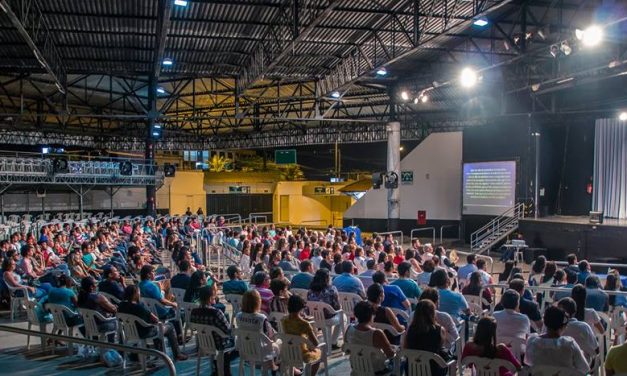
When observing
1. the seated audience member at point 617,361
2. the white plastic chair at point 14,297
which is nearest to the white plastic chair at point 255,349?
the seated audience member at point 617,361

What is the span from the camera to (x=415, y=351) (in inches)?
173

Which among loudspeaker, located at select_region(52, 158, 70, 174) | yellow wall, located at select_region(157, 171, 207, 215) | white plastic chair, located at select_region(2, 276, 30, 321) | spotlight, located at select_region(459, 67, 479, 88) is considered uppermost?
spotlight, located at select_region(459, 67, 479, 88)

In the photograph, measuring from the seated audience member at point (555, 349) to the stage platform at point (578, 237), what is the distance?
42.1 ft

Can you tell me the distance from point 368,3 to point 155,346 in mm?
11331

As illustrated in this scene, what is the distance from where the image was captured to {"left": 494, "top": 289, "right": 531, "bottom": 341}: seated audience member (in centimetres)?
505

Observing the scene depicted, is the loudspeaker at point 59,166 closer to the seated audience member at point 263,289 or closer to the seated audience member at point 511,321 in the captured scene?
the seated audience member at point 263,289

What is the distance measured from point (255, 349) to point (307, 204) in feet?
105

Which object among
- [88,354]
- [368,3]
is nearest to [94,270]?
[88,354]

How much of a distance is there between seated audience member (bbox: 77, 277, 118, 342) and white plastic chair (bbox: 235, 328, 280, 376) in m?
1.97

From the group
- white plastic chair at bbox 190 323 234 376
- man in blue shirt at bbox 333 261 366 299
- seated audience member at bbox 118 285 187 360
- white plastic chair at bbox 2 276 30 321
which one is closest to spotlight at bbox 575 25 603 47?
man in blue shirt at bbox 333 261 366 299

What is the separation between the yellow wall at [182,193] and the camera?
3105 centimetres

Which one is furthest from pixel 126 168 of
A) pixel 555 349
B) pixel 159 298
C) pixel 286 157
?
pixel 555 349

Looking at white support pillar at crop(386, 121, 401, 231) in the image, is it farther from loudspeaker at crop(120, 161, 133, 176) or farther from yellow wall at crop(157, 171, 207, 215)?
yellow wall at crop(157, 171, 207, 215)

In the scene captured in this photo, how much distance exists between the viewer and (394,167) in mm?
24078
